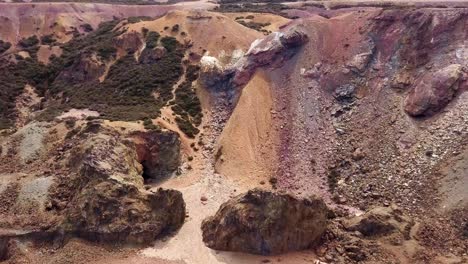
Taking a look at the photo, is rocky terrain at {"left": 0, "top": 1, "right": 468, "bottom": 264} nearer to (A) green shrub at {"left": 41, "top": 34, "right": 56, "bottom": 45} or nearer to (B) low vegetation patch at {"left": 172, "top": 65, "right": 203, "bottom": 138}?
(B) low vegetation patch at {"left": 172, "top": 65, "right": 203, "bottom": 138}

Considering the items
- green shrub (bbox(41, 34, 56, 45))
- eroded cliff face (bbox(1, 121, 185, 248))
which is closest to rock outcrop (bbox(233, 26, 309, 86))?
eroded cliff face (bbox(1, 121, 185, 248))

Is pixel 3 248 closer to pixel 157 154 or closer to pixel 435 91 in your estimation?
pixel 157 154

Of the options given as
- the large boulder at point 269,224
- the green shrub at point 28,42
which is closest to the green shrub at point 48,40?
the green shrub at point 28,42

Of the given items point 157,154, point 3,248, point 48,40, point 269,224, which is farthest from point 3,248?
point 48,40

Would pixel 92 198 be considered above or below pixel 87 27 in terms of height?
below

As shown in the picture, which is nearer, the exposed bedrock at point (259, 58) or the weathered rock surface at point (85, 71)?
the exposed bedrock at point (259, 58)

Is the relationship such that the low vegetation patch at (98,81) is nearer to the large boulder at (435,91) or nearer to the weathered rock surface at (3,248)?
the weathered rock surface at (3,248)

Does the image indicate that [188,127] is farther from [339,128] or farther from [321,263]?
[321,263]
